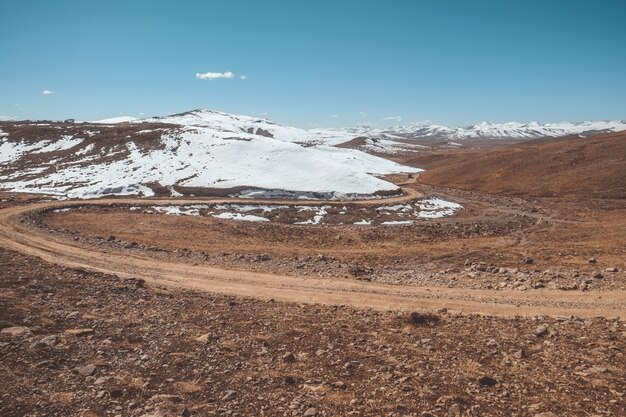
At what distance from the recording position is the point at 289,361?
31.4ft

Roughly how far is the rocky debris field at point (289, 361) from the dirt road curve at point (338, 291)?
1.66 m

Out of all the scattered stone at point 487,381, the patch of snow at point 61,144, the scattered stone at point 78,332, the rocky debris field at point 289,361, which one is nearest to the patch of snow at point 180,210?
the rocky debris field at point 289,361

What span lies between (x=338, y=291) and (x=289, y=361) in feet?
22.9

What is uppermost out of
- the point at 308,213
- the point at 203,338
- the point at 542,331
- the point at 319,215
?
the point at 308,213

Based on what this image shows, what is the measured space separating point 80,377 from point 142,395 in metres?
1.60

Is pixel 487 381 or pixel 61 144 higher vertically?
pixel 61 144

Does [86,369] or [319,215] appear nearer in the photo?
[86,369]

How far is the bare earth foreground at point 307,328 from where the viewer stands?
803cm

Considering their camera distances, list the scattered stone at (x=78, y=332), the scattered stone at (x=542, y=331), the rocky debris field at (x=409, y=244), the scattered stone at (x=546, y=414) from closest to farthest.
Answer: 1. the scattered stone at (x=546, y=414)
2. the scattered stone at (x=78, y=332)
3. the scattered stone at (x=542, y=331)
4. the rocky debris field at (x=409, y=244)

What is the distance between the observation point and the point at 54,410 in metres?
7.50

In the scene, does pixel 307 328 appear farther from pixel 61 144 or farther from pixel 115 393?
pixel 61 144

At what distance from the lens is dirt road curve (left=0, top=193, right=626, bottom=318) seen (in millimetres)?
14180

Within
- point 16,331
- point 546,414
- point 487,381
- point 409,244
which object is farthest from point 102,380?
point 409,244

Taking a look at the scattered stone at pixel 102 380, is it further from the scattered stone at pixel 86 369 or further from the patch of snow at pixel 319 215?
the patch of snow at pixel 319 215
